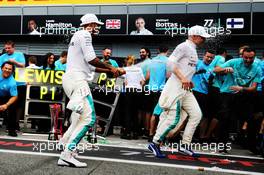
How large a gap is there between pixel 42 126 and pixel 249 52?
168 inches

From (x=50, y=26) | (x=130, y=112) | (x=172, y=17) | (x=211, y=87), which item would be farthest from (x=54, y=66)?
(x=50, y=26)

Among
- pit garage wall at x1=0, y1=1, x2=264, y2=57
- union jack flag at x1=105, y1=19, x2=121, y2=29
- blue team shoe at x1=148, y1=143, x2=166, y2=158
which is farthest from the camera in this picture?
union jack flag at x1=105, y1=19, x2=121, y2=29

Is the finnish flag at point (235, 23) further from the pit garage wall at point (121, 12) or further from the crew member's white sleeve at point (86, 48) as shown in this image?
the crew member's white sleeve at point (86, 48)

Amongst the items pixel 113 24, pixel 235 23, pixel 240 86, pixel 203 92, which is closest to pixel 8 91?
pixel 203 92

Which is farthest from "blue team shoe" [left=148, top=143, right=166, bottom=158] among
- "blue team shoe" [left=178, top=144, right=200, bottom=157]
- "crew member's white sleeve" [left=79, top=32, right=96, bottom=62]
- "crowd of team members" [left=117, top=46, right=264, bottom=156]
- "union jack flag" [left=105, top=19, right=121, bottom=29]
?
"union jack flag" [left=105, top=19, right=121, bottom=29]

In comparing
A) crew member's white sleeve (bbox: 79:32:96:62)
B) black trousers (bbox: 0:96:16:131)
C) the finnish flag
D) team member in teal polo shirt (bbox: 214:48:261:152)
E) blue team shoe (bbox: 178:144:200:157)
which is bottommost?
blue team shoe (bbox: 178:144:200:157)

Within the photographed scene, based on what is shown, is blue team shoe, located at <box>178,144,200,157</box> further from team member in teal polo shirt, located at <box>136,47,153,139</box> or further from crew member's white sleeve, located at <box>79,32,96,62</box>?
team member in teal polo shirt, located at <box>136,47,153,139</box>

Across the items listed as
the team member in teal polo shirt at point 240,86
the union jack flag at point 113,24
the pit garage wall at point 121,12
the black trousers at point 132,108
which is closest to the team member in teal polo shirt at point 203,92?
the team member in teal polo shirt at point 240,86

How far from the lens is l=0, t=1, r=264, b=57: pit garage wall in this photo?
62.9 feet

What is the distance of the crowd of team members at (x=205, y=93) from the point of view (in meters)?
6.61

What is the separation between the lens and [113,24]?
20.5 metres

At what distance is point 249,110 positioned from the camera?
21.9 ft

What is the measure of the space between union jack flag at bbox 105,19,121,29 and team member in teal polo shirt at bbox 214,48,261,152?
14151mm

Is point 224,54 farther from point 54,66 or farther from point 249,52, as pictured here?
point 54,66
